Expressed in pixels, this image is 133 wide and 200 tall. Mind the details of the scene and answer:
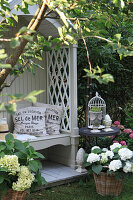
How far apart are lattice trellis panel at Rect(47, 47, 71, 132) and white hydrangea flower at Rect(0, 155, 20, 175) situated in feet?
5.82

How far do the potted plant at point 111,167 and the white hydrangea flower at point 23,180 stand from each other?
887 millimetres

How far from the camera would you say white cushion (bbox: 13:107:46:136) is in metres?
4.44

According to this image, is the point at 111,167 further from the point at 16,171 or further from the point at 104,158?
the point at 16,171

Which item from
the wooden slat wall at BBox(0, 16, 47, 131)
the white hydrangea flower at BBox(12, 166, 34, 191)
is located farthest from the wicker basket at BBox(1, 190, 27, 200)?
the wooden slat wall at BBox(0, 16, 47, 131)

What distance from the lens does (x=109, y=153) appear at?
354 cm

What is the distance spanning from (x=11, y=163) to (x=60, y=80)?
2328 millimetres

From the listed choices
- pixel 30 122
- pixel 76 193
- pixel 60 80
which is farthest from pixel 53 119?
pixel 76 193

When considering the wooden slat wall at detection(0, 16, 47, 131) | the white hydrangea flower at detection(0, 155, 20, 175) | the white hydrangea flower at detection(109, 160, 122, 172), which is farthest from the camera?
the wooden slat wall at detection(0, 16, 47, 131)

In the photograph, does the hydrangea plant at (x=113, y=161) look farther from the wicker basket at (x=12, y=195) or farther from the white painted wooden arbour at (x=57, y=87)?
the wicker basket at (x=12, y=195)

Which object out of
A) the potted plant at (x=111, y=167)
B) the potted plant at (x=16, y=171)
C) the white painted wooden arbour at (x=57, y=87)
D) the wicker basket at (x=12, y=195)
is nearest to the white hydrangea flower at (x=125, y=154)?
the potted plant at (x=111, y=167)

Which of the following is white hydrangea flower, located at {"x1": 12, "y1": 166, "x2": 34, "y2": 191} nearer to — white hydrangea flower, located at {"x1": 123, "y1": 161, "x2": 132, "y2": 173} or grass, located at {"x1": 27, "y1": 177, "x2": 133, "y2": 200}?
grass, located at {"x1": 27, "y1": 177, "x2": 133, "y2": 200}

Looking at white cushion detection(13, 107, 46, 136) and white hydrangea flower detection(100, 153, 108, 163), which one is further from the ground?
white cushion detection(13, 107, 46, 136)

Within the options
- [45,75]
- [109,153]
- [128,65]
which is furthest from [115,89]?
[109,153]

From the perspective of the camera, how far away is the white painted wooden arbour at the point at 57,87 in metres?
A: 4.37
